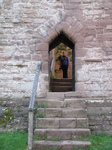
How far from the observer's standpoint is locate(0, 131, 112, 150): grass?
3.44 m

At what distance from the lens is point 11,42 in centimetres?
496

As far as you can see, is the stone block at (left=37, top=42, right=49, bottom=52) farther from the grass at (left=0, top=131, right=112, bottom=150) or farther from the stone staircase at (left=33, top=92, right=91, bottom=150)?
the grass at (left=0, top=131, right=112, bottom=150)

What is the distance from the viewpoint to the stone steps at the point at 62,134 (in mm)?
Result: 3512

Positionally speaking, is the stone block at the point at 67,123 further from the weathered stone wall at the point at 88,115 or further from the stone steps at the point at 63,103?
the weathered stone wall at the point at 88,115

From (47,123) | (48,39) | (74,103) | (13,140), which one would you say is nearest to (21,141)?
(13,140)

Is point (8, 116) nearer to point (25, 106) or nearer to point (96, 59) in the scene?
point (25, 106)

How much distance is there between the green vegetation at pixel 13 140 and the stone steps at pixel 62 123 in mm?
473

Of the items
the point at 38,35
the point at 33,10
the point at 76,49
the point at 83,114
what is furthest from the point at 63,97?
the point at 33,10

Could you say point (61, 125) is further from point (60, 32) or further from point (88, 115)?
point (60, 32)

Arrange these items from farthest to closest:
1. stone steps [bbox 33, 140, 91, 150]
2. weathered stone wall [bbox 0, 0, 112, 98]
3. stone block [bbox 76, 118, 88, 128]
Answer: weathered stone wall [bbox 0, 0, 112, 98]
stone block [bbox 76, 118, 88, 128]
stone steps [bbox 33, 140, 91, 150]

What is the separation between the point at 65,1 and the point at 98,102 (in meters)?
3.07

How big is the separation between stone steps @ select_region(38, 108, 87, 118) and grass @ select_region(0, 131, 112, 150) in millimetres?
581

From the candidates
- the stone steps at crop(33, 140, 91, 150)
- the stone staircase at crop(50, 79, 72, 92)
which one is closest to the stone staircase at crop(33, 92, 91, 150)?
the stone steps at crop(33, 140, 91, 150)

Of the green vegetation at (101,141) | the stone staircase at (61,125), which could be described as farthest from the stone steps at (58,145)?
the green vegetation at (101,141)
